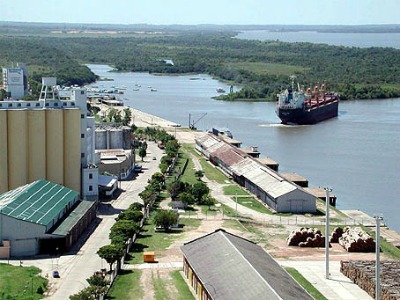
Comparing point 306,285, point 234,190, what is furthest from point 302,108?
point 306,285

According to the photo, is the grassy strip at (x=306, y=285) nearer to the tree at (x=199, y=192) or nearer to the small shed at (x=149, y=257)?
the small shed at (x=149, y=257)

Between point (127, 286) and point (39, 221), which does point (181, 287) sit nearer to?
point (127, 286)

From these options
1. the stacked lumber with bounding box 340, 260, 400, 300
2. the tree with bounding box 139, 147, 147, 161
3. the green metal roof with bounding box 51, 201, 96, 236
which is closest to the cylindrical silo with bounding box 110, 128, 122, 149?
the tree with bounding box 139, 147, 147, 161

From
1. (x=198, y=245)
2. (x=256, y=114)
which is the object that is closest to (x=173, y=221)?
(x=198, y=245)

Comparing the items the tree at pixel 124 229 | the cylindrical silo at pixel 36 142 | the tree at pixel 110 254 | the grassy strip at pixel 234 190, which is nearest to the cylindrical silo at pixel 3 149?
the cylindrical silo at pixel 36 142

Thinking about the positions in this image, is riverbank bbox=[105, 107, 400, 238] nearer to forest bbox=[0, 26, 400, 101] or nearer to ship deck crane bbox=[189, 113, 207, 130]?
ship deck crane bbox=[189, 113, 207, 130]
